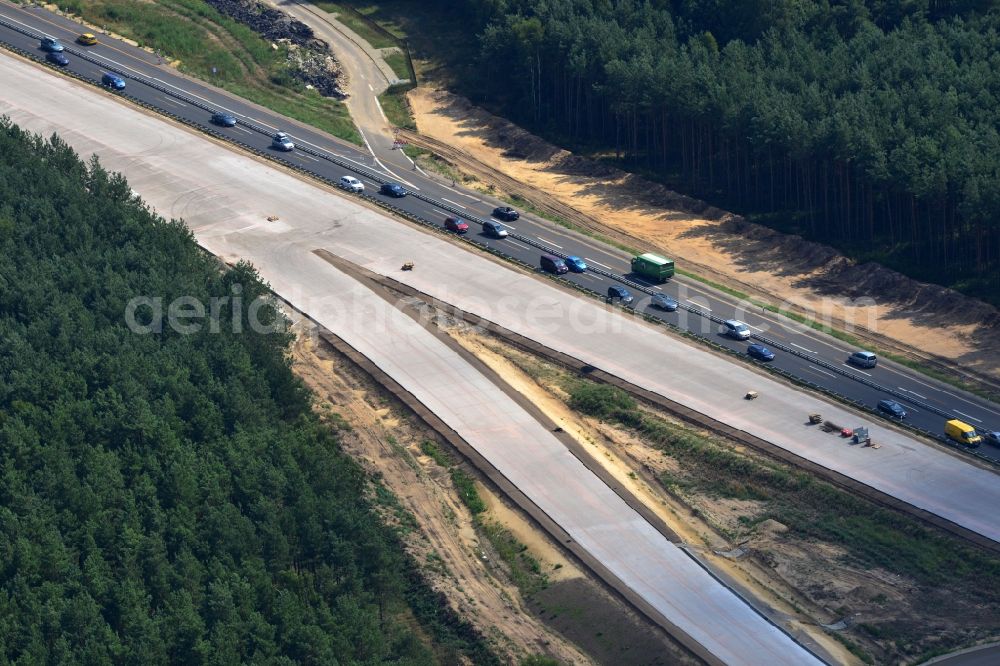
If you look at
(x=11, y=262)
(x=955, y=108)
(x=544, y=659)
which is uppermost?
(x=955, y=108)

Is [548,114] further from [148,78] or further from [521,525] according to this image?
[521,525]

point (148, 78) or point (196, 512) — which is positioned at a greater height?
point (148, 78)

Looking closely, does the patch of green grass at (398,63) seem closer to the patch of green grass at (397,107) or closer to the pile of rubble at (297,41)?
the patch of green grass at (397,107)

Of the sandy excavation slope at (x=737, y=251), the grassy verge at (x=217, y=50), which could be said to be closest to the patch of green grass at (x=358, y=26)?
the grassy verge at (x=217, y=50)

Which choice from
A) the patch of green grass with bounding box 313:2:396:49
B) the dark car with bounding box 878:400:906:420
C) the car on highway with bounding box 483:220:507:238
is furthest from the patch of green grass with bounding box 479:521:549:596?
the patch of green grass with bounding box 313:2:396:49

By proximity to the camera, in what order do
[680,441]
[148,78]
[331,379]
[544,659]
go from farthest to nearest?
[148,78] < [331,379] < [680,441] < [544,659]

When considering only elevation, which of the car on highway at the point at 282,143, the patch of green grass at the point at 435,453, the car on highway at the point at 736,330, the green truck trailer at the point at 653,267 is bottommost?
the patch of green grass at the point at 435,453

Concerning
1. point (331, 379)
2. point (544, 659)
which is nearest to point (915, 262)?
point (331, 379)
